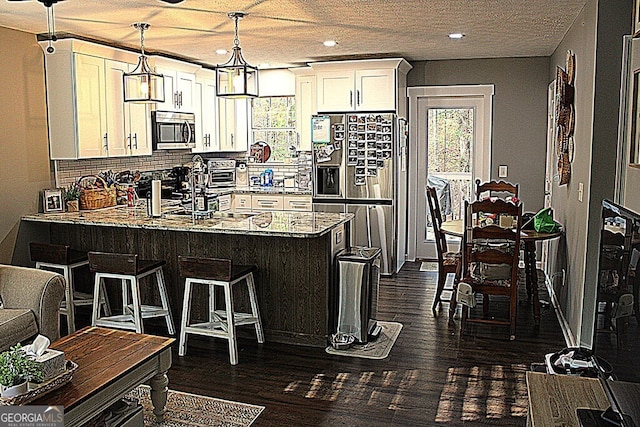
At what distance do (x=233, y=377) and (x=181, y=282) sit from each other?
46.1 inches

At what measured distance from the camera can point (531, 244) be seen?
532 cm

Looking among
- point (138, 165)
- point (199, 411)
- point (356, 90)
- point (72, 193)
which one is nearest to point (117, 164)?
point (138, 165)

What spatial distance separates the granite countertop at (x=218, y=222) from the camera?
428cm

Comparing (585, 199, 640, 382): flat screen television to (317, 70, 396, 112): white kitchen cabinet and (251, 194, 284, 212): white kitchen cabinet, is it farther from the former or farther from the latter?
(251, 194, 284, 212): white kitchen cabinet

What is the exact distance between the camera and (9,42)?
16.4 ft

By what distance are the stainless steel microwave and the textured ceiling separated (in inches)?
27.4

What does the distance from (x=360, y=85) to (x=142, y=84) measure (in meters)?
2.73

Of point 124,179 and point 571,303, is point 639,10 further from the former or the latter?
point 124,179

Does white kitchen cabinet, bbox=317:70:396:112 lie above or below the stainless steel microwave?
above

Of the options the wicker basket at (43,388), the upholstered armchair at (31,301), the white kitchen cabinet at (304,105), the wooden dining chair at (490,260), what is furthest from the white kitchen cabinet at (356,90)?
the wicker basket at (43,388)

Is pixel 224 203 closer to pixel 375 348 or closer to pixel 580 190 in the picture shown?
pixel 375 348

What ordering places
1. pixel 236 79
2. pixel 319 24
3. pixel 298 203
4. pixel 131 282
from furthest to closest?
1. pixel 298 203
2. pixel 319 24
3. pixel 131 282
4. pixel 236 79

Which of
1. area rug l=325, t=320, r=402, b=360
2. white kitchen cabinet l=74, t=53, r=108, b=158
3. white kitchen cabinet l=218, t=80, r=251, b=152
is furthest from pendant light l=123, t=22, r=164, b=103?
white kitchen cabinet l=218, t=80, r=251, b=152

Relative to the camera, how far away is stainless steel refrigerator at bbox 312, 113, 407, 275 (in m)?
6.68
